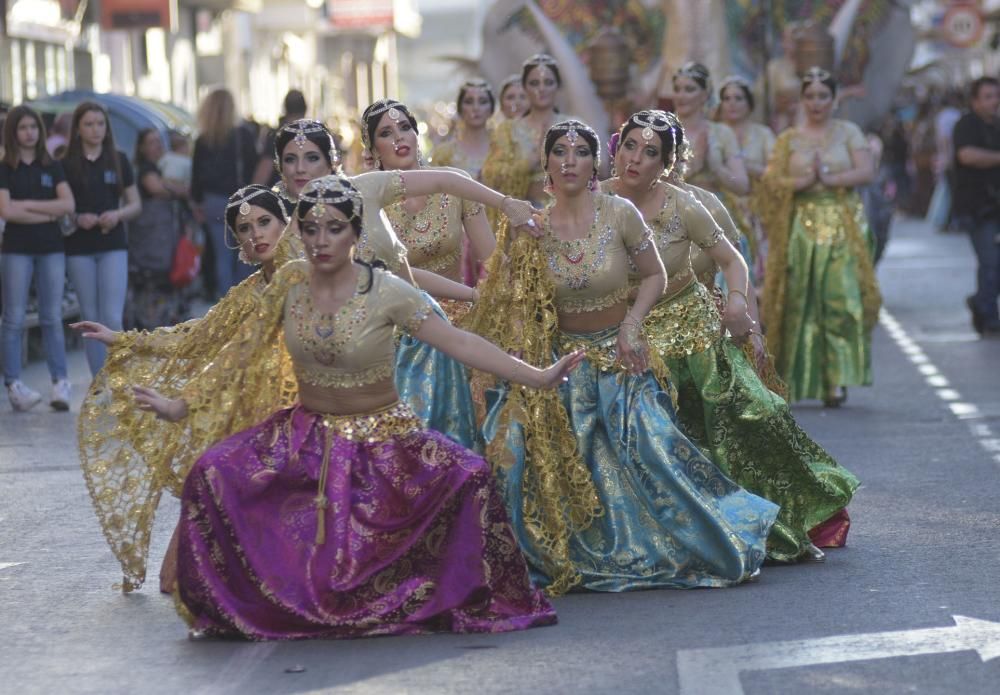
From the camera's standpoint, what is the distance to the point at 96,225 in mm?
12930

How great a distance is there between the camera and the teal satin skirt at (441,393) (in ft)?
26.1

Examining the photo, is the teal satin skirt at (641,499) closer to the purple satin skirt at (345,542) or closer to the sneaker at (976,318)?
the purple satin skirt at (345,542)

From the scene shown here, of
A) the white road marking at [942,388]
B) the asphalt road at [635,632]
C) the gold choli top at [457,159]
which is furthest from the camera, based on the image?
the gold choli top at [457,159]

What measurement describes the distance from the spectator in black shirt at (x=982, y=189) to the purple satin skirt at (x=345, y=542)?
33.7 feet

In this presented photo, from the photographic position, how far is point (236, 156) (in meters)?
16.4

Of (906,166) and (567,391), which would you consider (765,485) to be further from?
(906,166)

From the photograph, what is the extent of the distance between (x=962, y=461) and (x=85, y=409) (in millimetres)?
4355

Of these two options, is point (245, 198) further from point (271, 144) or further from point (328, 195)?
point (271, 144)

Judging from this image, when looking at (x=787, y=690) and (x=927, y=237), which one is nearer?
(x=787, y=690)

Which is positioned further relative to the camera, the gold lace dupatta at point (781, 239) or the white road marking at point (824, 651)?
the gold lace dupatta at point (781, 239)

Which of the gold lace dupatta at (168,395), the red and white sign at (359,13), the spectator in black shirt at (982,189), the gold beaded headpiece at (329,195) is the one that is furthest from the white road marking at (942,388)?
the red and white sign at (359,13)

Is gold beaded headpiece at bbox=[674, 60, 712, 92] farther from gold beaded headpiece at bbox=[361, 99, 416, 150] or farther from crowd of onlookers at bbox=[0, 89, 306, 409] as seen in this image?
crowd of onlookers at bbox=[0, 89, 306, 409]

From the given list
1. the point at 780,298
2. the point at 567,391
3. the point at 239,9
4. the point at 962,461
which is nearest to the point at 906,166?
the point at 239,9

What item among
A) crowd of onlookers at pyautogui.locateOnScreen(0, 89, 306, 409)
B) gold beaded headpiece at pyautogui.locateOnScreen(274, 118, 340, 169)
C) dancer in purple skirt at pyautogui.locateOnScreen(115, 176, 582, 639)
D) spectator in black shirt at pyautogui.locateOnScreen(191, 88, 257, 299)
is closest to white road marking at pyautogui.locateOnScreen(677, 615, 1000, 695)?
dancer in purple skirt at pyautogui.locateOnScreen(115, 176, 582, 639)
